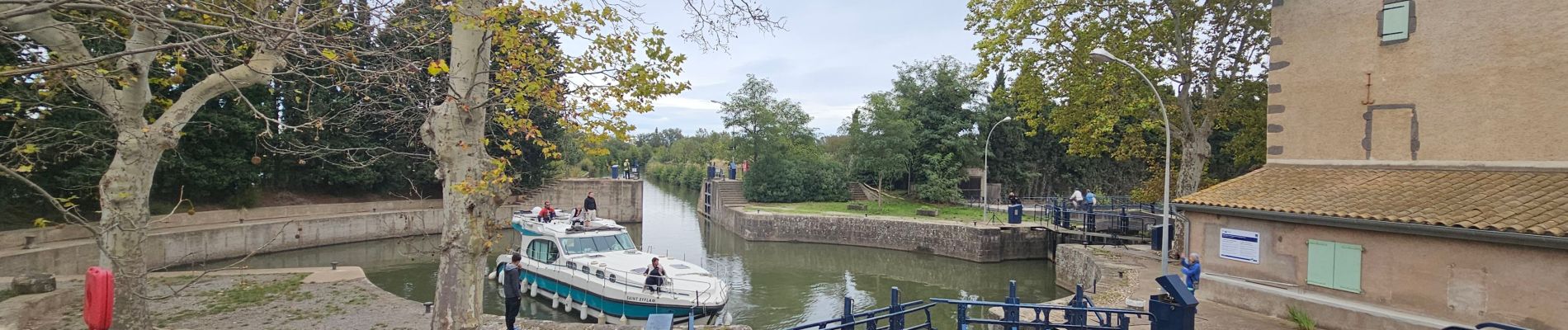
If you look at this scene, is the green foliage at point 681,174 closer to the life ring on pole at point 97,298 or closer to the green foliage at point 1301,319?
the green foliage at point 1301,319

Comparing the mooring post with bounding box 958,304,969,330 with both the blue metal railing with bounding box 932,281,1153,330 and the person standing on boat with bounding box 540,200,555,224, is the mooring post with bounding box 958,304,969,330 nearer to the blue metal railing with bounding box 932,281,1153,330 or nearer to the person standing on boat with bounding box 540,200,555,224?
the blue metal railing with bounding box 932,281,1153,330

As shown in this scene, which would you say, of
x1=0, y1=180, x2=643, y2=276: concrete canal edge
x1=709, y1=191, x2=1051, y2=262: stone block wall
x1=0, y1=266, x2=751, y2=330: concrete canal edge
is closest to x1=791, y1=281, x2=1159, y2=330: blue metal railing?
x1=0, y1=266, x2=751, y2=330: concrete canal edge

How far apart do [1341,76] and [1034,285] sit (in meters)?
12.3

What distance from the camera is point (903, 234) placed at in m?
31.3

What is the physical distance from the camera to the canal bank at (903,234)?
28391 millimetres

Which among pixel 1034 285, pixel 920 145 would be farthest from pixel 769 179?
pixel 1034 285

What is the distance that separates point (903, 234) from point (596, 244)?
16418 millimetres

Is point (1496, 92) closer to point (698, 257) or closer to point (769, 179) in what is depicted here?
point (698, 257)

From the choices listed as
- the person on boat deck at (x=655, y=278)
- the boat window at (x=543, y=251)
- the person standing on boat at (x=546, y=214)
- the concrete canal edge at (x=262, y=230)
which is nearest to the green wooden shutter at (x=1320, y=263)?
the person on boat deck at (x=655, y=278)

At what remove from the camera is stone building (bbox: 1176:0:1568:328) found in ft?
32.2

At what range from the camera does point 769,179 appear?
43562 millimetres

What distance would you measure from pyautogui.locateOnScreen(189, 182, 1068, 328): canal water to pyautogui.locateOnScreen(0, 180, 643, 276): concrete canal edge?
33.8 inches

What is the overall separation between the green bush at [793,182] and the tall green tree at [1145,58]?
22597 mm

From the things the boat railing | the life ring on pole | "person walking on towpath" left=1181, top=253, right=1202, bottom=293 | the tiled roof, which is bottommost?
the boat railing
